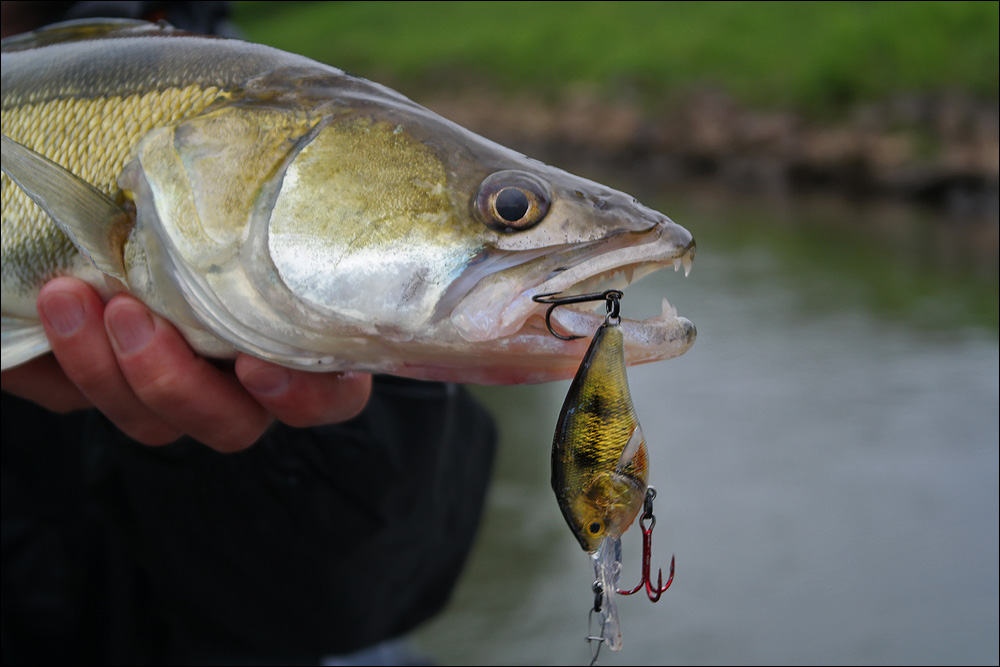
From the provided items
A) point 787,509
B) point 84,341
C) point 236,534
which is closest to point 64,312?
point 84,341

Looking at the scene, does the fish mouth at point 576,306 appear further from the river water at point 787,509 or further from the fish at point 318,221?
the river water at point 787,509

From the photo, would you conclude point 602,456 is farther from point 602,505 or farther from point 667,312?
point 667,312

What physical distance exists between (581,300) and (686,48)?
14508mm

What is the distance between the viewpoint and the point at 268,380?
113 cm

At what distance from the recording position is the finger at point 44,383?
1386 mm

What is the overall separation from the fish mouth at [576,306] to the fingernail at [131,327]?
43 centimetres

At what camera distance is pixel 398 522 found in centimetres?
160

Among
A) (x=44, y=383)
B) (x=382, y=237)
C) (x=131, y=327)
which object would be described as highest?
(x=382, y=237)

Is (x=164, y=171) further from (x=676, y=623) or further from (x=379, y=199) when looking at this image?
(x=676, y=623)

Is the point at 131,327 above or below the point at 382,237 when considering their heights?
→ below

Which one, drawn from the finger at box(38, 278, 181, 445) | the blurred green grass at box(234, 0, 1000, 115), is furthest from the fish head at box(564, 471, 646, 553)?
the blurred green grass at box(234, 0, 1000, 115)

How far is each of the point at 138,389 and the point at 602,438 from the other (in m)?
0.65

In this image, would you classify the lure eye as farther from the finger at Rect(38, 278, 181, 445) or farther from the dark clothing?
the dark clothing

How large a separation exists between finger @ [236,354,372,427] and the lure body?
41 centimetres
